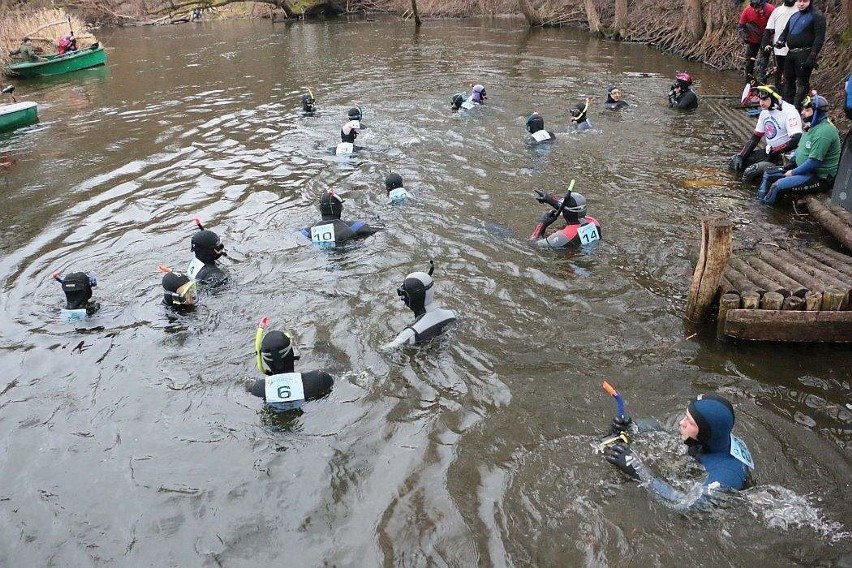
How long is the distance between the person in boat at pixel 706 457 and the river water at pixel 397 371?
5.5 inches

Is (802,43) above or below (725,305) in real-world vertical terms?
above

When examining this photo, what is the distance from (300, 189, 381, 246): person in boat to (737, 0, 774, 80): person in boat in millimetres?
10512

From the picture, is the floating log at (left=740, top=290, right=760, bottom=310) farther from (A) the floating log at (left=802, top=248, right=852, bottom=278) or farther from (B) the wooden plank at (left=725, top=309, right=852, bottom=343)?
(A) the floating log at (left=802, top=248, right=852, bottom=278)

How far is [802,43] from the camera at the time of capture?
413 inches

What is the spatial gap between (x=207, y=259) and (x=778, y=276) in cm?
690

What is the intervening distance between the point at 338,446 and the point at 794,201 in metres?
7.97

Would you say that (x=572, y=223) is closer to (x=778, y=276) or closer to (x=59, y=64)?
(x=778, y=276)

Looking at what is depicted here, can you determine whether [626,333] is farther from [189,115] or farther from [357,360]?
[189,115]

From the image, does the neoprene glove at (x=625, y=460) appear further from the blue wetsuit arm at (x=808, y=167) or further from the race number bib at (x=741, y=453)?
the blue wetsuit arm at (x=808, y=167)

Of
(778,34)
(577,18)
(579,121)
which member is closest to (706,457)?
(778,34)

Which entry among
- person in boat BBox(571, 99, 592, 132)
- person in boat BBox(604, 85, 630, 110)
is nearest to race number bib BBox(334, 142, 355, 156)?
person in boat BBox(571, 99, 592, 132)

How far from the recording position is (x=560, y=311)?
7.21m

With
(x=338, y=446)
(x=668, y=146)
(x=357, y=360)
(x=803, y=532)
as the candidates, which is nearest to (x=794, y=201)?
(x=668, y=146)

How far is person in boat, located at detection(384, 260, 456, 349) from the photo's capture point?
6.48 metres
